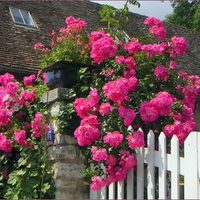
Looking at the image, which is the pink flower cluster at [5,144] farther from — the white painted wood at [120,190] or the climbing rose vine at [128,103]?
the white painted wood at [120,190]

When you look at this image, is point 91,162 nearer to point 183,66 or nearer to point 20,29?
point 20,29

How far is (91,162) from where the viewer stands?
11.5 ft

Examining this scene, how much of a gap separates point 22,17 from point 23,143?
6.76m

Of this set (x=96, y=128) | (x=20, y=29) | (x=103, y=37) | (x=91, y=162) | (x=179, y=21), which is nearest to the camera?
(x=96, y=128)

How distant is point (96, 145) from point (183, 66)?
837 centimetres

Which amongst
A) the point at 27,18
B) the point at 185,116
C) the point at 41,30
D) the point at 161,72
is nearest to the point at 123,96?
the point at 161,72

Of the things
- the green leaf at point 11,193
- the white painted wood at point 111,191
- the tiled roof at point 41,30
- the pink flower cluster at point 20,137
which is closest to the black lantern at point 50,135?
the pink flower cluster at point 20,137

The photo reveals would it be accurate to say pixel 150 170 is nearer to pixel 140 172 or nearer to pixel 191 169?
pixel 140 172

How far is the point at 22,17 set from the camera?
9867 millimetres

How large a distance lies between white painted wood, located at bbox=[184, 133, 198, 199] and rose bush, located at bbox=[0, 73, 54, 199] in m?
1.35

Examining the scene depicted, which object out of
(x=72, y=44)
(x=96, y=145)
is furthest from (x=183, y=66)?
(x=96, y=145)

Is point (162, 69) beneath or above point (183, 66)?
beneath

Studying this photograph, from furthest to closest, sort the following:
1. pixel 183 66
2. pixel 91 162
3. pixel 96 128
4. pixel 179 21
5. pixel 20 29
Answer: pixel 179 21
pixel 183 66
pixel 20 29
pixel 91 162
pixel 96 128

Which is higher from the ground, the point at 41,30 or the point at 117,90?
the point at 41,30
